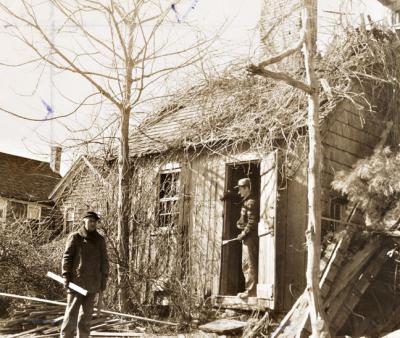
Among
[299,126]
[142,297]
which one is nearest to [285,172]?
[299,126]

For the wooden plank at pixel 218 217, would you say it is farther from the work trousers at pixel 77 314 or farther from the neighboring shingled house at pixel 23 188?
the neighboring shingled house at pixel 23 188

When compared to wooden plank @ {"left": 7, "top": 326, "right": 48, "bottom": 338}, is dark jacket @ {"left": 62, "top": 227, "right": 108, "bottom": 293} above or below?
above

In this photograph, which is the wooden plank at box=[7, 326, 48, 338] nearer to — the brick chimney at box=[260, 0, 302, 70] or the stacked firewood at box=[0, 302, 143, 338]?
the stacked firewood at box=[0, 302, 143, 338]

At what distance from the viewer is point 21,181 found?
3014 centimetres

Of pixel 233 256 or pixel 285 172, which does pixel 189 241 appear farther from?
pixel 285 172

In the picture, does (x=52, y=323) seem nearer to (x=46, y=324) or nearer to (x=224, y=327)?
(x=46, y=324)

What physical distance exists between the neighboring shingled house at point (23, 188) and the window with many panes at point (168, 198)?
50.9ft

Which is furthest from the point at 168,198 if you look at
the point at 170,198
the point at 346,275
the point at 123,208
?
the point at 346,275

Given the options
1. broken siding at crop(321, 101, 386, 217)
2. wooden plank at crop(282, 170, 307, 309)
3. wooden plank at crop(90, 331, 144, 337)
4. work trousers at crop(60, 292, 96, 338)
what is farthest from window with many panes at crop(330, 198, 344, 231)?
work trousers at crop(60, 292, 96, 338)

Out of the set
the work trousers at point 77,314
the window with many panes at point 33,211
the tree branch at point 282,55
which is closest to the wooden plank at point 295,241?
the tree branch at point 282,55

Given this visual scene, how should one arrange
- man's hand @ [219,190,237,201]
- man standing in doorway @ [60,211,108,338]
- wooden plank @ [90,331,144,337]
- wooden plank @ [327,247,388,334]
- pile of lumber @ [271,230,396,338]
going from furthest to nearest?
man's hand @ [219,190,237,201], wooden plank @ [90,331,144,337], wooden plank @ [327,247,388,334], pile of lumber @ [271,230,396,338], man standing in doorway @ [60,211,108,338]

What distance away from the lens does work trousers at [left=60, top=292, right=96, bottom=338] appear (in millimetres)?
8039

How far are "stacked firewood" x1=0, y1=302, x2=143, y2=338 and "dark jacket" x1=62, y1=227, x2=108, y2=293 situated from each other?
1.62 metres

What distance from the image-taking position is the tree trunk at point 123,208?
11.2 m
